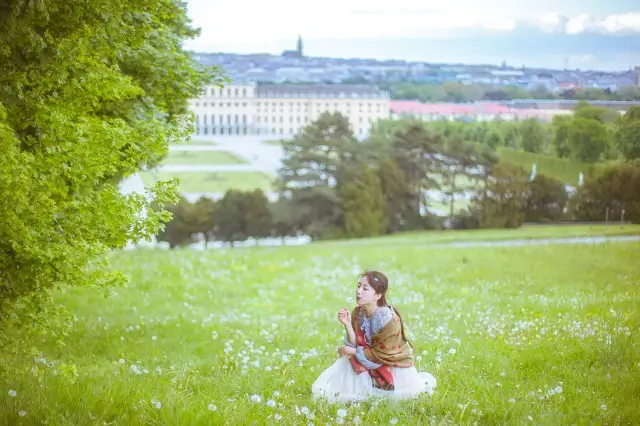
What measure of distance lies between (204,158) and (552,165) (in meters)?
11.1

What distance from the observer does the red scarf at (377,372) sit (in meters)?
7.34

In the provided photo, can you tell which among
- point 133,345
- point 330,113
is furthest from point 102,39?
point 330,113

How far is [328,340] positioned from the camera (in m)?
10.1

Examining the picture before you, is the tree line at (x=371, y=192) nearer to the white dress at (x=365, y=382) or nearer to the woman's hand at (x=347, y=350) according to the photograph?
the white dress at (x=365, y=382)

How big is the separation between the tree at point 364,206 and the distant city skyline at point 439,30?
5308 mm

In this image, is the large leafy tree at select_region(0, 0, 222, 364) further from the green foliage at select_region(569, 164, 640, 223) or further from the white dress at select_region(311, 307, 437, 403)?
the green foliage at select_region(569, 164, 640, 223)

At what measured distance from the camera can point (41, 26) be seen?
6785mm

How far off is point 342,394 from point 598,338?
361 cm

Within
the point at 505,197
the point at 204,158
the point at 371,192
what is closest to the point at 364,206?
the point at 371,192

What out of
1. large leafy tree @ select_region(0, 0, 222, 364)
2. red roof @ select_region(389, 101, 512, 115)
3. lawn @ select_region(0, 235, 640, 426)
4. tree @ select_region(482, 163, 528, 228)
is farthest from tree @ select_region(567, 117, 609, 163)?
large leafy tree @ select_region(0, 0, 222, 364)

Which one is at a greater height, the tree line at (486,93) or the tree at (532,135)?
the tree line at (486,93)

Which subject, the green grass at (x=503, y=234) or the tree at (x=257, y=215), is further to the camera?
the tree at (x=257, y=215)

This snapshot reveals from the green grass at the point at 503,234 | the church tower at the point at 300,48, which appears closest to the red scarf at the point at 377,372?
the green grass at the point at 503,234

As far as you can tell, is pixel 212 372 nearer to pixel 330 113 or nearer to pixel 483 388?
pixel 483 388
